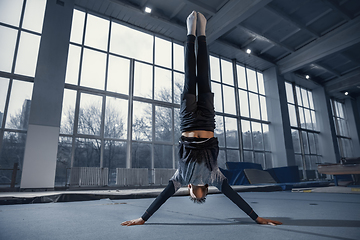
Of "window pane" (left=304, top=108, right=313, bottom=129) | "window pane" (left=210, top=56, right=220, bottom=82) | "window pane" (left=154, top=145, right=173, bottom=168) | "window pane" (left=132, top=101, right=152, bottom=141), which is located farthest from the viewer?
"window pane" (left=304, top=108, right=313, bottom=129)

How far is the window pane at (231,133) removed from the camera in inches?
405

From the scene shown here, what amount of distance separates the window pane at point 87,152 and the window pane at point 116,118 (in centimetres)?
51

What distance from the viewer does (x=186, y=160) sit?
203cm

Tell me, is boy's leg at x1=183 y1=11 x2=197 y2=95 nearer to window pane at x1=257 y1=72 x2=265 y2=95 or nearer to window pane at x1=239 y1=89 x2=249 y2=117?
window pane at x1=239 y1=89 x2=249 y2=117

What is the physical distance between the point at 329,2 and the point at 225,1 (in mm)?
3545

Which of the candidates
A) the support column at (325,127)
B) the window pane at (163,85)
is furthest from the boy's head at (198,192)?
the support column at (325,127)

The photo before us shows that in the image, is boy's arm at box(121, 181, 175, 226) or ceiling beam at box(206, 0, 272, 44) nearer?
boy's arm at box(121, 181, 175, 226)

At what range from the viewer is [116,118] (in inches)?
312

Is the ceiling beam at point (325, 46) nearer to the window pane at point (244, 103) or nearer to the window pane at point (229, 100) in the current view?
the window pane at point (244, 103)

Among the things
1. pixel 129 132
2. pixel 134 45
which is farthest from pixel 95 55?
pixel 129 132

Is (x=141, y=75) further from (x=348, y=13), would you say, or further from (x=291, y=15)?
(x=348, y=13)

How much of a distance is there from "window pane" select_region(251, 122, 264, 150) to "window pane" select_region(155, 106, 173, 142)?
459 centimetres

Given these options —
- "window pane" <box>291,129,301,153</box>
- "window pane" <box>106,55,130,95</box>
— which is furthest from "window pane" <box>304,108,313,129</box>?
"window pane" <box>106,55,130,95</box>

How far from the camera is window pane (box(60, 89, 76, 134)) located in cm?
704
